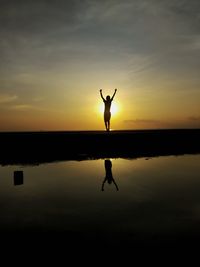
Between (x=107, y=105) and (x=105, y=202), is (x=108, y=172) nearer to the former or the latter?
(x=105, y=202)

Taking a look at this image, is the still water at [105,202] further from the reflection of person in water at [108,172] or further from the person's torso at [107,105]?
the person's torso at [107,105]

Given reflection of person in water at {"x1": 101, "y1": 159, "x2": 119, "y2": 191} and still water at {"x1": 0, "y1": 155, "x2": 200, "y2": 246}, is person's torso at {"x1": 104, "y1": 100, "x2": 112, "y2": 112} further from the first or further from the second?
still water at {"x1": 0, "y1": 155, "x2": 200, "y2": 246}

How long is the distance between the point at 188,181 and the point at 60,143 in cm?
1474

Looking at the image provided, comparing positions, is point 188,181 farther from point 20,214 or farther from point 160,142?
point 160,142

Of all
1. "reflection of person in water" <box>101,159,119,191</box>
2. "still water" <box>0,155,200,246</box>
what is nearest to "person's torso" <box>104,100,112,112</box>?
"reflection of person in water" <box>101,159,119,191</box>

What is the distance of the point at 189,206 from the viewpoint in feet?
25.4

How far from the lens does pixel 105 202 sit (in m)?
8.12

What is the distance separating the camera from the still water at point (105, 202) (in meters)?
6.04

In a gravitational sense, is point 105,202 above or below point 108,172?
below

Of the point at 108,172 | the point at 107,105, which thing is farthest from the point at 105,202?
the point at 107,105

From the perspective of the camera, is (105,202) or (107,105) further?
(107,105)

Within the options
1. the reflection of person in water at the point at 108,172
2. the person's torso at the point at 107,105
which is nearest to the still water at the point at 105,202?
the reflection of person in water at the point at 108,172

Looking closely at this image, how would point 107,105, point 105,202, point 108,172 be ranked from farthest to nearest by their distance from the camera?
1. point 107,105
2. point 108,172
3. point 105,202

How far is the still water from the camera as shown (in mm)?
6043
